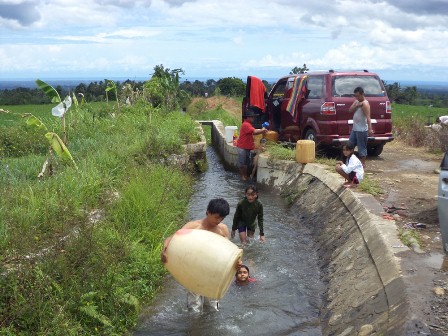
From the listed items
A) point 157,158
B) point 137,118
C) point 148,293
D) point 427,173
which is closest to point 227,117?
point 137,118

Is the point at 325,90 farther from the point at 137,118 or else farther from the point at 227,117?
the point at 227,117

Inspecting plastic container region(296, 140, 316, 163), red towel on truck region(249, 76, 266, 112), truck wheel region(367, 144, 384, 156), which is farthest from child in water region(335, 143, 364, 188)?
red towel on truck region(249, 76, 266, 112)

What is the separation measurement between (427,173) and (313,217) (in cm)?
315

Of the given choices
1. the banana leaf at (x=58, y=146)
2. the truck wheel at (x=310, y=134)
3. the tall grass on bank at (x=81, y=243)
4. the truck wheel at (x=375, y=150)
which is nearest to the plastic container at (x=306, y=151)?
the truck wheel at (x=310, y=134)

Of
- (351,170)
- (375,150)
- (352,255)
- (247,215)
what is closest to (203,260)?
(352,255)

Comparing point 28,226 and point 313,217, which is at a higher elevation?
point 28,226

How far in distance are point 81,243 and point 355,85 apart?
317 inches

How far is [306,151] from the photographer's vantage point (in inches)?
452

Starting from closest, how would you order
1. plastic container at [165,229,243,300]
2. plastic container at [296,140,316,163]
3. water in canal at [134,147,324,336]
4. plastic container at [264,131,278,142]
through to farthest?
1. plastic container at [165,229,243,300]
2. water in canal at [134,147,324,336]
3. plastic container at [296,140,316,163]
4. plastic container at [264,131,278,142]

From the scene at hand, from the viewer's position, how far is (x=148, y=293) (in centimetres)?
628

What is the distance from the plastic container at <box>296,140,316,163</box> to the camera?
11.4m

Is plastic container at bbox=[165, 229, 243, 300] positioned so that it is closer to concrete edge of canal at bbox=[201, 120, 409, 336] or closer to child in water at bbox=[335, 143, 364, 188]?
concrete edge of canal at bbox=[201, 120, 409, 336]

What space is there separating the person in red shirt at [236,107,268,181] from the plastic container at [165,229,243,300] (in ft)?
23.8

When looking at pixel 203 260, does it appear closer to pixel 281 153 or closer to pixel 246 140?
pixel 246 140
